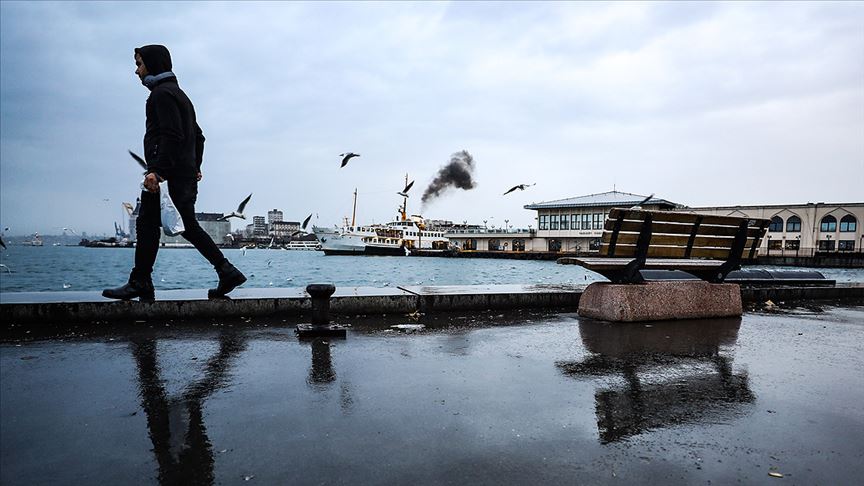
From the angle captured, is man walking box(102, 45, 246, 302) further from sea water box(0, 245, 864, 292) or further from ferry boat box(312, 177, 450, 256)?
ferry boat box(312, 177, 450, 256)

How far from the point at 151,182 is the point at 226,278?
131 centimetres

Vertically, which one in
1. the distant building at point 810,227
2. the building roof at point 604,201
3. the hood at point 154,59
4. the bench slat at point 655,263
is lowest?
the bench slat at point 655,263

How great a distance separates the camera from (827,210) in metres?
66.4

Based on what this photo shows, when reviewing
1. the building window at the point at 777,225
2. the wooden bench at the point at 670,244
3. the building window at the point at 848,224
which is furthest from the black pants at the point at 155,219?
the building window at the point at 777,225

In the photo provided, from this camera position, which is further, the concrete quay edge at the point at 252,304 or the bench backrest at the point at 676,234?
the bench backrest at the point at 676,234

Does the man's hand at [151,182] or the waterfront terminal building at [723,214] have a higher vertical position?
the waterfront terminal building at [723,214]

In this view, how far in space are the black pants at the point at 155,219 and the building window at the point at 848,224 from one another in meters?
83.6

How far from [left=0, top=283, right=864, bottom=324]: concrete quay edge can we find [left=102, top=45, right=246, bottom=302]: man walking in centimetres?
22

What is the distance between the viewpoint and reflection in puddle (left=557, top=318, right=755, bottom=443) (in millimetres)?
2627

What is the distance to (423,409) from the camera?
266cm

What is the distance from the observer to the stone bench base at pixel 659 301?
5.68m

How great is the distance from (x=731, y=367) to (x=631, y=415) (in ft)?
5.36

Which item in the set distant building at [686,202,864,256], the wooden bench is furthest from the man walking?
distant building at [686,202,864,256]

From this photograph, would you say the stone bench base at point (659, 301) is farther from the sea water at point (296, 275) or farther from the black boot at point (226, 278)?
the sea water at point (296, 275)
